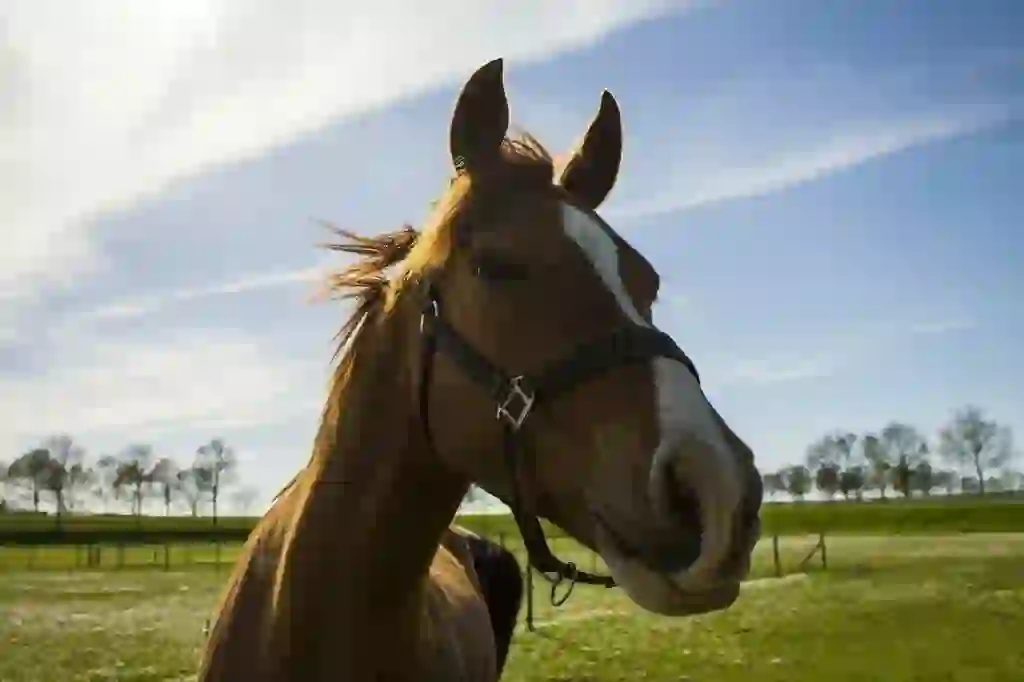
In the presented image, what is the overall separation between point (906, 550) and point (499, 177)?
45.2 meters

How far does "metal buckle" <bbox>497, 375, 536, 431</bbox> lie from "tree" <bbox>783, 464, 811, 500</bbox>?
363 ft

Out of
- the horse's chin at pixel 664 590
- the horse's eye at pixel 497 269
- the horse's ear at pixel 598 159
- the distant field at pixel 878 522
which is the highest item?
the horse's ear at pixel 598 159

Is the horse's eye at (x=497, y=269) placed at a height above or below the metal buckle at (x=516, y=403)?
above

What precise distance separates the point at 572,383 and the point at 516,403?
178 millimetres

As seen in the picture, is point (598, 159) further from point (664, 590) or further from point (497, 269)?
point (664, 590)

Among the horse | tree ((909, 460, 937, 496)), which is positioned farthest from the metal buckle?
tree ((909, 460, 937, 496))

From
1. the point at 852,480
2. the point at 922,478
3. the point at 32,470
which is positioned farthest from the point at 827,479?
the point at 32,470

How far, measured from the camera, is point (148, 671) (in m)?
12.1

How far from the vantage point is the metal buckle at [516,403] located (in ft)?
7.86

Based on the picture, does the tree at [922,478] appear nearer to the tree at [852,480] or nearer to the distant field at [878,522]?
the tree at [852,480]

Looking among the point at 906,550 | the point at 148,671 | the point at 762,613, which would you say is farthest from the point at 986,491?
the point at 148,671

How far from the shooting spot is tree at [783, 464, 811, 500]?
108m

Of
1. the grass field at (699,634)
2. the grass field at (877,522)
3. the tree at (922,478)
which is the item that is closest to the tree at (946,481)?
the tree at (922,478)

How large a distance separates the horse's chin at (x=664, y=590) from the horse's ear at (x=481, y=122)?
4.05 feet
